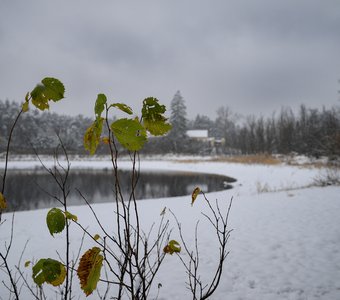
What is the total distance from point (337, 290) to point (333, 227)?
220 centimetres

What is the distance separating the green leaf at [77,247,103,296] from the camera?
786 mm

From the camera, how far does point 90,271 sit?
32.1 inches

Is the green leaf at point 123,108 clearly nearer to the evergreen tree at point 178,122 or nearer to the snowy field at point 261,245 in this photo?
the snowy field at point 261,245

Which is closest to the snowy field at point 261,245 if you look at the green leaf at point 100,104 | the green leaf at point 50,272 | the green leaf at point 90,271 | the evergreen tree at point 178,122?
the green leaf at point 50,272

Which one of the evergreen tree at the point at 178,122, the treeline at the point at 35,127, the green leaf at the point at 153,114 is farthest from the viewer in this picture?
the evergreen tree at the point at 178,122

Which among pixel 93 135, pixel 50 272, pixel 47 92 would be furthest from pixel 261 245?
pixel 47 92

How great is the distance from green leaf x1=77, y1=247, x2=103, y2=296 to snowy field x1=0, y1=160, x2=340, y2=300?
2162mm

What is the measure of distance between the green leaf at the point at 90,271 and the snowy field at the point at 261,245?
2.16 meters

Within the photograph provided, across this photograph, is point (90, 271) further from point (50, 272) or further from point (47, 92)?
point (47, 92)

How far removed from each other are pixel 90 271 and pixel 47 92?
0.62 meters

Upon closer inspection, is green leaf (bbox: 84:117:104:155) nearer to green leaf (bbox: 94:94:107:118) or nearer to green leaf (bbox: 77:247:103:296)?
green leaf (bbox: 94:94:107:118)

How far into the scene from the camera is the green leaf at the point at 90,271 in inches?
31.0

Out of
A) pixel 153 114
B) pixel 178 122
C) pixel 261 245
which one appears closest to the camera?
pixel 153 114

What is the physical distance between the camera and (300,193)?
25.5ft
